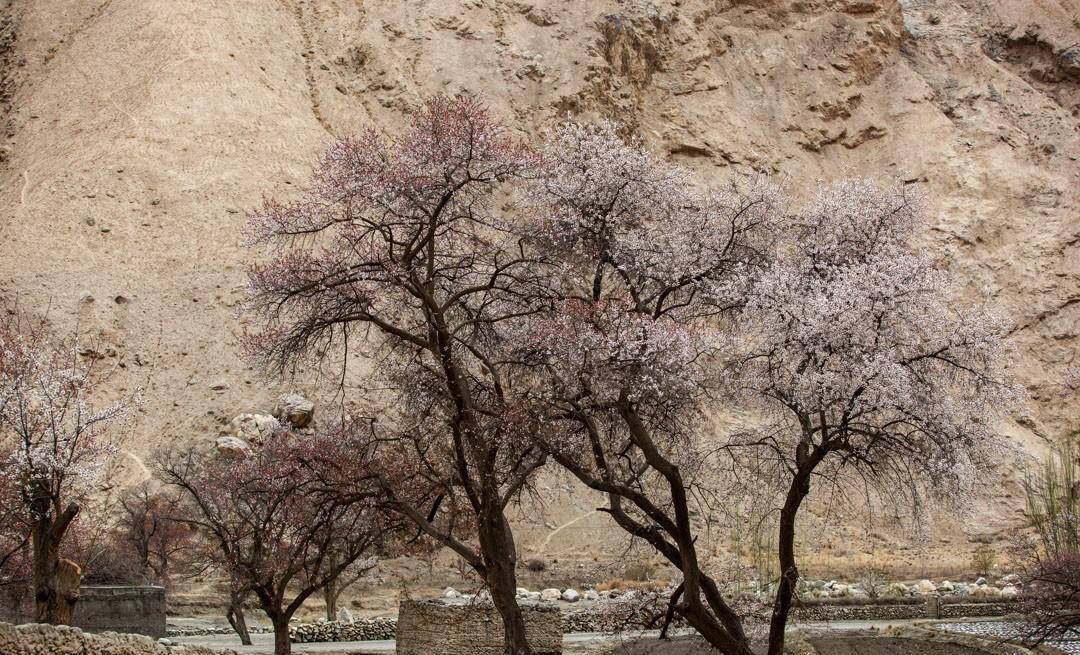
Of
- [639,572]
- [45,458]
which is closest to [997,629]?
[639,572]

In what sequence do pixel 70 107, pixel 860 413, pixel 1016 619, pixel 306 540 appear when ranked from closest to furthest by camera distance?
pixel 860 413 → pixel 306 540 → pixel 1016 619 → pixel 70 107

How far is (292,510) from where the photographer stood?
2181 cm

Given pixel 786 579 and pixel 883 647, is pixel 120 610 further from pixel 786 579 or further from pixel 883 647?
pixel 883 647

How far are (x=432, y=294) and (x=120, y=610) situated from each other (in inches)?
397

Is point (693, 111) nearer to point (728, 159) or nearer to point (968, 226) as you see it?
point (728, 159)

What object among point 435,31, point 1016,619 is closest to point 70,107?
point 435,31

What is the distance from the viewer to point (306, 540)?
61.2ft

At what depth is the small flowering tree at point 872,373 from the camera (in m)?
16.4

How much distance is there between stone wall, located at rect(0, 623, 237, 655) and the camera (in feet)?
35.9

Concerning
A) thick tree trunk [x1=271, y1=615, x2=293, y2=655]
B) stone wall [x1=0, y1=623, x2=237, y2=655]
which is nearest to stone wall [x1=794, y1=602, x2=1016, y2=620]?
thick tree trunk [x1=271, y1=615, x2=293, y2=655]

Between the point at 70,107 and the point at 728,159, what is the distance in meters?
29.7

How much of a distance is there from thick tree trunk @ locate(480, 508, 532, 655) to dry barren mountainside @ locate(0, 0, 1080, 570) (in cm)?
2540

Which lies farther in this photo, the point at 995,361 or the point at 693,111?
the point at 693,111

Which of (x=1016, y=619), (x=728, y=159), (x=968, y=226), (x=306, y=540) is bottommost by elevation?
(x=1016, y=619)
